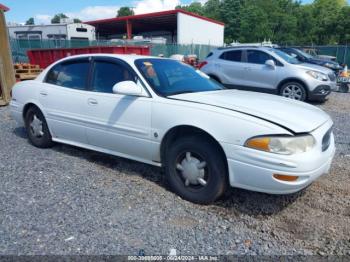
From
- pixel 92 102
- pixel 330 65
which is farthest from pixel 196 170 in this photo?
pixel 330 65

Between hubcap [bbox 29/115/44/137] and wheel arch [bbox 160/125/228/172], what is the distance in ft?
A: 7.85

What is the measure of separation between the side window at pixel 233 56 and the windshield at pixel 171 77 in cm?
601

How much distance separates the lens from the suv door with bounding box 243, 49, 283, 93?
922cm

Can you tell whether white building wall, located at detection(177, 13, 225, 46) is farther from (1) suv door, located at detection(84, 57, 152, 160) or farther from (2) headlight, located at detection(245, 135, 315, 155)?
(2) headlight, located at detection(245, 135, 315, 155)

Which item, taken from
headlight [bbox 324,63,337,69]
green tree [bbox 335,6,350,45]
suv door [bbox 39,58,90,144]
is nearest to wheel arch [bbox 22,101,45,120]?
suv door [bbox 39,58,90,144]

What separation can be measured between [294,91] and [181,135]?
670cm

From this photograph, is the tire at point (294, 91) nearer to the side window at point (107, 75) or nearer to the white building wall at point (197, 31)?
the side window at point (107, 75)

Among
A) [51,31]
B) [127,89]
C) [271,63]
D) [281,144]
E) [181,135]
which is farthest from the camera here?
[51,31]

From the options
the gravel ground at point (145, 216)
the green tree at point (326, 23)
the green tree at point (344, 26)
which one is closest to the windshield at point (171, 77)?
the gravel ground at point (145, 216)

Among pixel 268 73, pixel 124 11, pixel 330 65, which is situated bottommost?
pixel 330 65

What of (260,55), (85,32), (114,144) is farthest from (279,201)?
(85,32)

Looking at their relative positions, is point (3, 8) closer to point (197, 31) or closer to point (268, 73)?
point (268, 73)

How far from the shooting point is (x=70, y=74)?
450cm

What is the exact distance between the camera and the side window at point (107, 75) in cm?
390
